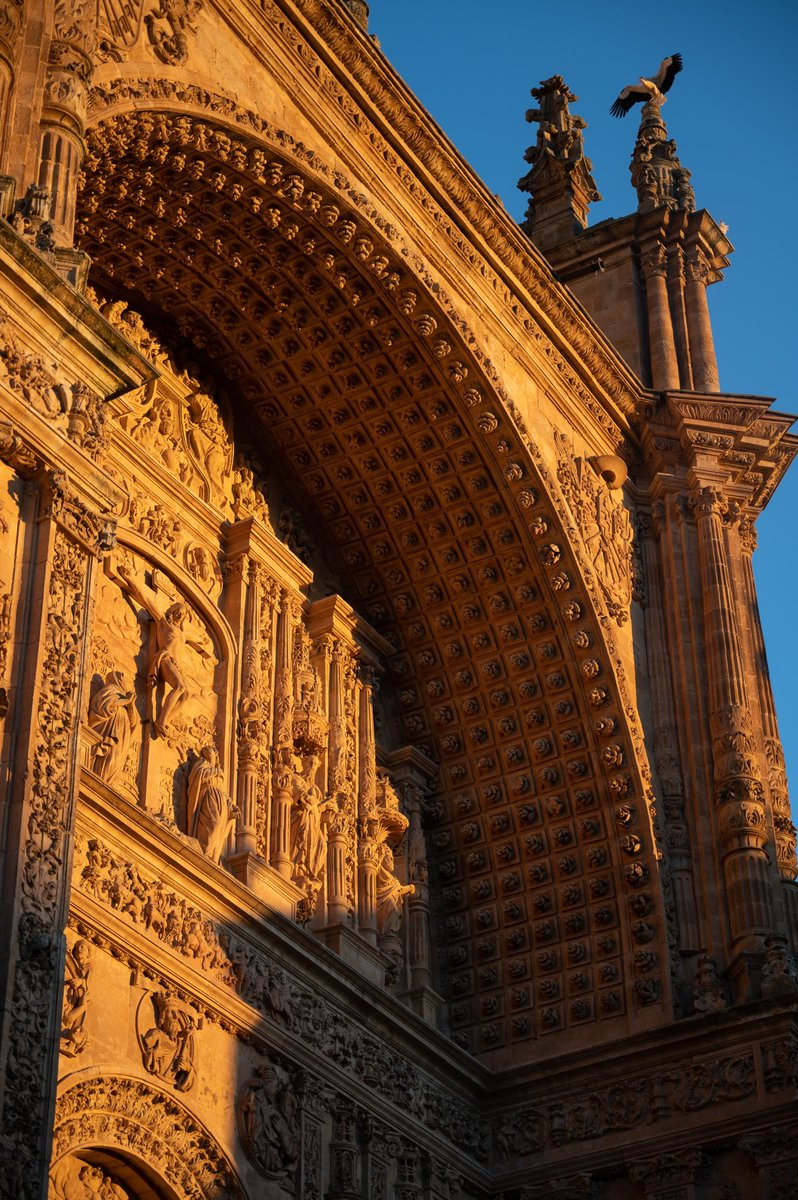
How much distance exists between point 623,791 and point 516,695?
1.32 metres

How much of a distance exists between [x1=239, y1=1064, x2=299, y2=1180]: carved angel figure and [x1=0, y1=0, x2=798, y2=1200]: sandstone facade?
3cm

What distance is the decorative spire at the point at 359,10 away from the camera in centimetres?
1619

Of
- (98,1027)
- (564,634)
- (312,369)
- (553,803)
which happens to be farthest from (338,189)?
(98,1027)

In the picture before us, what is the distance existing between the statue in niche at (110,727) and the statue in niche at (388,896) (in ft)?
10.6

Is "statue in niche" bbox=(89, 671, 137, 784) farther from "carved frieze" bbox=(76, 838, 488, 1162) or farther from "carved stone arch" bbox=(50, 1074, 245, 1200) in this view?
"carved stone arch" bbox=(50, 1074, 245, 1200)

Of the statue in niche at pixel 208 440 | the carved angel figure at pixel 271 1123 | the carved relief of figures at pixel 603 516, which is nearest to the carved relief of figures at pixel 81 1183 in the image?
the carved angel figure at pixel 271 1123

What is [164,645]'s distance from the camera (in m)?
14.0

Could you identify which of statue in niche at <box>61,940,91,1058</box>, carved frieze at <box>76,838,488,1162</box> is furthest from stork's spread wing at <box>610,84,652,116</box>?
statue in niche at <box>61,940,91,1058</box>

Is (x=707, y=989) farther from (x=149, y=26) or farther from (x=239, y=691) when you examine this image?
(x=149, y=26)

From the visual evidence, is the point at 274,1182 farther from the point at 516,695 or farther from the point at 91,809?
the point at 516,695

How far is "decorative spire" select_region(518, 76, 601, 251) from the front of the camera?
21.6 m

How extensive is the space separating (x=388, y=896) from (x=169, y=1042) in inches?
153

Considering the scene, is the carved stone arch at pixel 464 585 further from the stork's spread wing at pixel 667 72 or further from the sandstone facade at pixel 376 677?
the stork's spread wing at pixel 667 72

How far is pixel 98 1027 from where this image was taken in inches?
453
